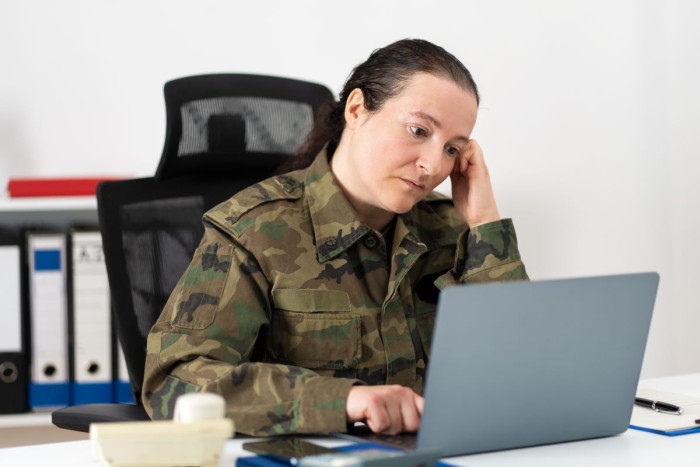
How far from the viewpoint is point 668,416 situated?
3.79 feet

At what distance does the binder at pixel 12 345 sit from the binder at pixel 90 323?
113mm

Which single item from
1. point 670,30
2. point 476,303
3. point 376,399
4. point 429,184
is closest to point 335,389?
point 376,399

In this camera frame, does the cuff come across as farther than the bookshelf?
No

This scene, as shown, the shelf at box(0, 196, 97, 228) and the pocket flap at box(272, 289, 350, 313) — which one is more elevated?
the shelf at box(0, 196, 97, 228)

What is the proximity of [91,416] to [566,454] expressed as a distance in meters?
0.67

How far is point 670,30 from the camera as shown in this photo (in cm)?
216

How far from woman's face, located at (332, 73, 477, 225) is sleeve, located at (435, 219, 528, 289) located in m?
0.14

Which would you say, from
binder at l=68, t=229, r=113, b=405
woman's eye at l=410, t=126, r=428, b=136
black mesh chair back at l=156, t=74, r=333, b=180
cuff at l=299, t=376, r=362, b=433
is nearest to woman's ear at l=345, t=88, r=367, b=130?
woman's eye at l=410, t=126, r=428, b=136

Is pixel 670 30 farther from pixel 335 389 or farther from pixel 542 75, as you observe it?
pixel 335 389

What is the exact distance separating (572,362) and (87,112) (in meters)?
1.76

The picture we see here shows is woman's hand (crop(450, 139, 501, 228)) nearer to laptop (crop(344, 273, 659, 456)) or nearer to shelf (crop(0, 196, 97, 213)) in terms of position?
laptop (crop(344, 273, 659, 456))

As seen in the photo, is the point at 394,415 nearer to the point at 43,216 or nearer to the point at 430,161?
the point at 430,161

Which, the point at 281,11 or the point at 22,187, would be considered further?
the point at 281,11

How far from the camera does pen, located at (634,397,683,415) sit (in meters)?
1.17
